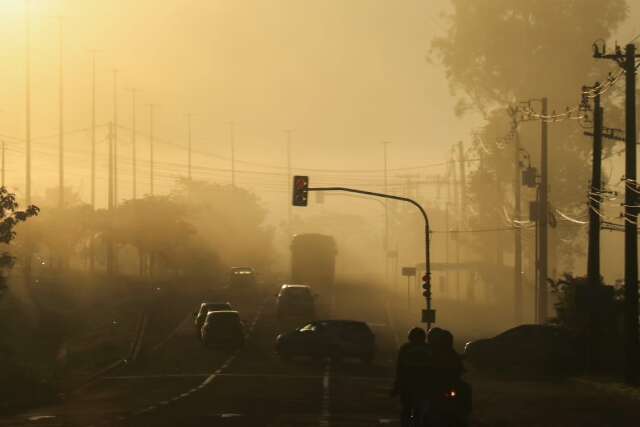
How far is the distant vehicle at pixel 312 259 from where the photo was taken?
8881 centimetres

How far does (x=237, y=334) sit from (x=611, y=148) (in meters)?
51.6

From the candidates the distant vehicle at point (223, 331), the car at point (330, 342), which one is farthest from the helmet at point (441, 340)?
the distant vehicle at point (223, 331)

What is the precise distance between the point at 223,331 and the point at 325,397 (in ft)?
79.9

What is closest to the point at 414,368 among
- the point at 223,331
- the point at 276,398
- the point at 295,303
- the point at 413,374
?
the point at 413,374

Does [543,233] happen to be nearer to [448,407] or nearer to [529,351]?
[529,351]

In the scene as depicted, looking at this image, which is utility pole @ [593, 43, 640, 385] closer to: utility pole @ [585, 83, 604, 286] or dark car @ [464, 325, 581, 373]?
utility pole @ [585, 83, 604, 286]

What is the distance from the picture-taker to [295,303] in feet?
245

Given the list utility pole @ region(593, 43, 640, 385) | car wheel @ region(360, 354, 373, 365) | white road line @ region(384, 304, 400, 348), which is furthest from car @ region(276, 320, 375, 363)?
utility pole @ region(593, 43, 640, 385)

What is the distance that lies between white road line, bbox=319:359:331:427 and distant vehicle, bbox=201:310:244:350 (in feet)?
25.1

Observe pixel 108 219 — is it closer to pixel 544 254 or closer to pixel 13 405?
pixel 544 254

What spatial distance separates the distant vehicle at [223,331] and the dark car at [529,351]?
13943mm

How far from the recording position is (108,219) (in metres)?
146

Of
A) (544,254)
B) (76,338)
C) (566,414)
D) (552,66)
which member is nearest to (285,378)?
(566,414)

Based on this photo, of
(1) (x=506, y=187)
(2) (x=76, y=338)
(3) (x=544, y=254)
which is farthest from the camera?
(1) (x=506, y=187)
